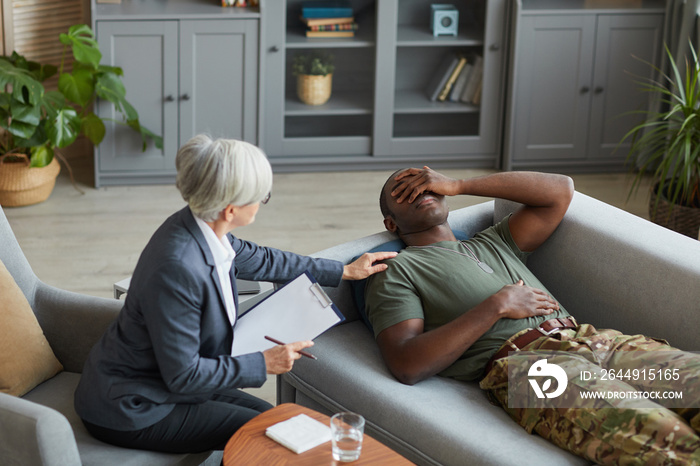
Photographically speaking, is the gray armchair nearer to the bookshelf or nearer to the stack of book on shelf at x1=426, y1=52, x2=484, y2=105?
the bookshelf

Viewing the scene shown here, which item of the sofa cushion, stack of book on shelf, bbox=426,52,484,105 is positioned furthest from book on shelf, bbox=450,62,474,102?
the sofa cushion

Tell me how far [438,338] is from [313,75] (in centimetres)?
283

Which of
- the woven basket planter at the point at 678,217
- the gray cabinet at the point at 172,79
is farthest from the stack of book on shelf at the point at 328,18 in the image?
the woven basket planter at the point at 678,217

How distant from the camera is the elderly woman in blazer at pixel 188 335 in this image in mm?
1646

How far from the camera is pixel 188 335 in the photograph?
1.66 m

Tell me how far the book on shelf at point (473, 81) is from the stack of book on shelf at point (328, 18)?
0.72 meters

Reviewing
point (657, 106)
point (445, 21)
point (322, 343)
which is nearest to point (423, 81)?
point (445, 21)

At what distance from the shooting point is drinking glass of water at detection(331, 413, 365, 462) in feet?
5.26

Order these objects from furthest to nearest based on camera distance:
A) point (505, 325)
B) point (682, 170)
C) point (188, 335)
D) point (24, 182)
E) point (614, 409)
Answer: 1. point (24, 182)
2. point (682, 170)
3. point (505, 325)
4. point (614, 409)
5. point (188, 335)

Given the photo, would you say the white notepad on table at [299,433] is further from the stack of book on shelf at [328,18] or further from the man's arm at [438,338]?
the stack of book on shelf at [328,18]

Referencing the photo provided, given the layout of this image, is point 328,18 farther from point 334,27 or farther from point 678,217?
point 678,217

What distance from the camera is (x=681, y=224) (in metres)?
3.73

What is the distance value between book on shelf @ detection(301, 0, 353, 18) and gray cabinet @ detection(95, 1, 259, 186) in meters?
0.34

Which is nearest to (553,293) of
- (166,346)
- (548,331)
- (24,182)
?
(548,331)
